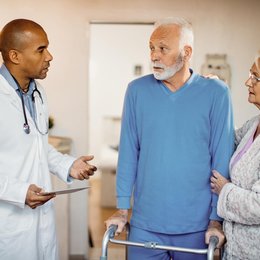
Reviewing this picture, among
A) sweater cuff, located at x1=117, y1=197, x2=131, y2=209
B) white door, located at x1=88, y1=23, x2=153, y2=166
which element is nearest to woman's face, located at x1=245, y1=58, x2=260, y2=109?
sweater cuff, located at x1=117, y1=197, x2=131, y2=209

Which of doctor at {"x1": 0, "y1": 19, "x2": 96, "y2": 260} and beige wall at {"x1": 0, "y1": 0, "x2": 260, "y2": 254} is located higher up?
beige wall at {"x1": 0, "y1": 0, "x2": 260, "y2": 254}

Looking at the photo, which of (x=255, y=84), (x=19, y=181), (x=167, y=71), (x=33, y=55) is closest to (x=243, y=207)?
(x=255, y=84)

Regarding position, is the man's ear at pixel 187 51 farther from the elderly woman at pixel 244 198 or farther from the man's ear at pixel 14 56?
the man's ear at pixel 14 56

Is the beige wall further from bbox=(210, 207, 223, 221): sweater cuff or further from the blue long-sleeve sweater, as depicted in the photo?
bbox=(210, 207, 223, 221): sweater cuff

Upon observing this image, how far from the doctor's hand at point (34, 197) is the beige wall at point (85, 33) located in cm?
196

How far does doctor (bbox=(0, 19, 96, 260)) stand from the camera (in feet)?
6.36

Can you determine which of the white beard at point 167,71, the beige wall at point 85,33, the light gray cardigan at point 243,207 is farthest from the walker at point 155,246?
the beige wall at point 85,33

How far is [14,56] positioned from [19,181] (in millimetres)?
540

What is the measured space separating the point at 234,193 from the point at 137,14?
2.37 metres

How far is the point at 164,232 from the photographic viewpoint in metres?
2.01

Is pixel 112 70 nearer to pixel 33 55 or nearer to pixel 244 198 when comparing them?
pixel 33 55

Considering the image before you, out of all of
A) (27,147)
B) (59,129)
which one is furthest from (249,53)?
(27,147)

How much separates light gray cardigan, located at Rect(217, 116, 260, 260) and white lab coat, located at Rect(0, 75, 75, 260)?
792mm

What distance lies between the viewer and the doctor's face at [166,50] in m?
2.02
